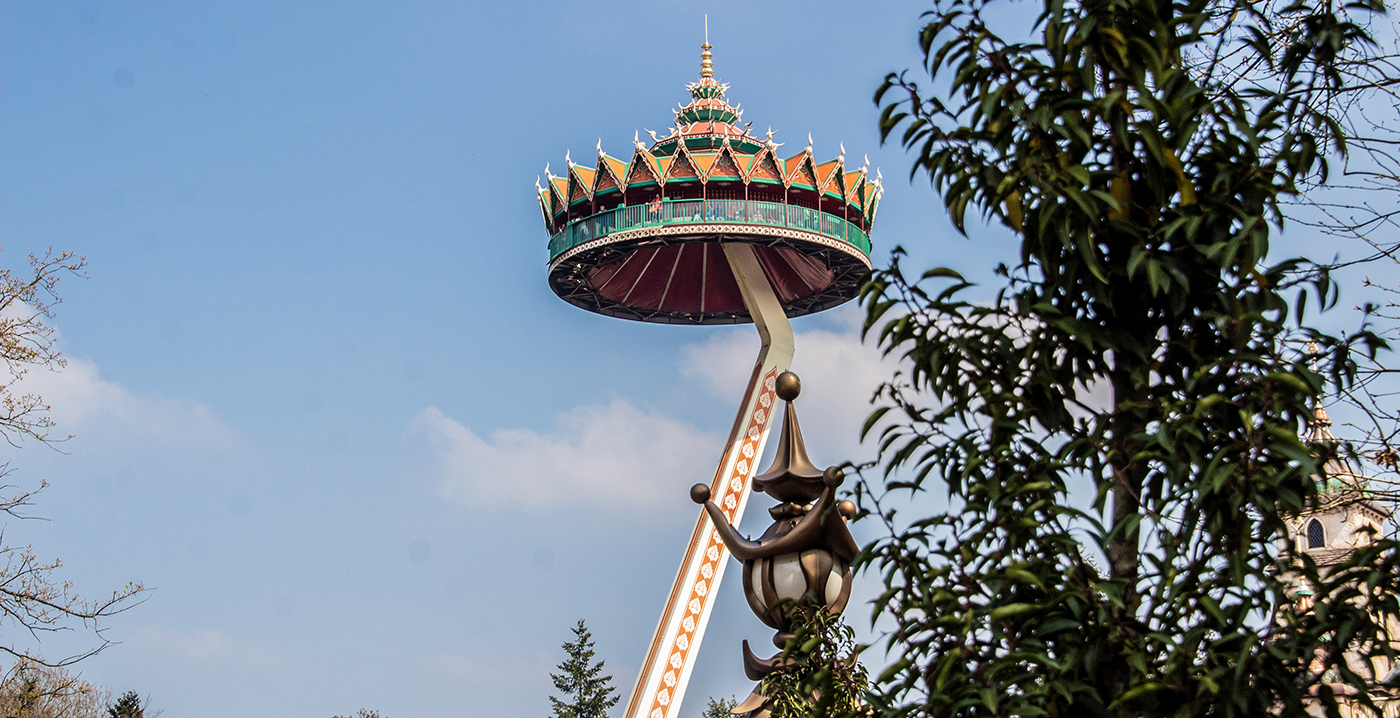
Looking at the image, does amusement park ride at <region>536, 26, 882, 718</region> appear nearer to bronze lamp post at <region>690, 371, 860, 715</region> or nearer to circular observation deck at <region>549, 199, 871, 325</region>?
circular observation deck at <region>549, 199, 871, 325</region>

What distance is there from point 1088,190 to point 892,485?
0.97 meters

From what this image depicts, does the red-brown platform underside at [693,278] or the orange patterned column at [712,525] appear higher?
the red-brown platform underside at [693,278]

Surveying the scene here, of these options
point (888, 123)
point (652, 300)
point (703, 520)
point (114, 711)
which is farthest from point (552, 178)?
point (888, 123)

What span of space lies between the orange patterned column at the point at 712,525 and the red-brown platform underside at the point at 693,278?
3.61ft

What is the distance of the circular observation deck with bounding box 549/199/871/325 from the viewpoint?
2233cm

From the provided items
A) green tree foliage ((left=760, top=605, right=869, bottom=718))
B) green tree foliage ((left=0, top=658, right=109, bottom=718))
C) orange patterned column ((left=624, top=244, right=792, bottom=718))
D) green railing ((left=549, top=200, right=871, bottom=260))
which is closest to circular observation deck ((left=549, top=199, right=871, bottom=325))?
green railing ((left=549, top=200, right=871, bottom=260))

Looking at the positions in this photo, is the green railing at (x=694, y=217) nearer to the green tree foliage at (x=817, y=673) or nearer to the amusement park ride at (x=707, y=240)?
the amusement park ride at (x=707, y=240)

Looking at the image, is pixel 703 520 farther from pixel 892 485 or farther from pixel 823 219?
pixel 892 485

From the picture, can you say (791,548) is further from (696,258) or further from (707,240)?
(696,258)

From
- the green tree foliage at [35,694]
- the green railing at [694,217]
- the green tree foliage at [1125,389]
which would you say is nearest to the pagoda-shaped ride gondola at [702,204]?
the green railing at [694,217]

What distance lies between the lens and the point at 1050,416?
12.4 ft

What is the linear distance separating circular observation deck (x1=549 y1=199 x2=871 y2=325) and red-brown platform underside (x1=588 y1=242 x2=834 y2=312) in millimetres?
20

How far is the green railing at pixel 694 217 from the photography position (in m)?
22.2

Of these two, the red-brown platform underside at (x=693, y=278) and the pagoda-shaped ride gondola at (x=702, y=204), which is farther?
the red-brown platform underside at (x=693, y=278)
